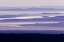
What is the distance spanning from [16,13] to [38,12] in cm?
15

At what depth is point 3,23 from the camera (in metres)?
0.99

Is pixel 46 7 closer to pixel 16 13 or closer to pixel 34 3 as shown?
pixel 34 3

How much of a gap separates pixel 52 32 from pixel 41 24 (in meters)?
0.10

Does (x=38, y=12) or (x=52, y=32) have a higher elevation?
(x=38, y=12)
